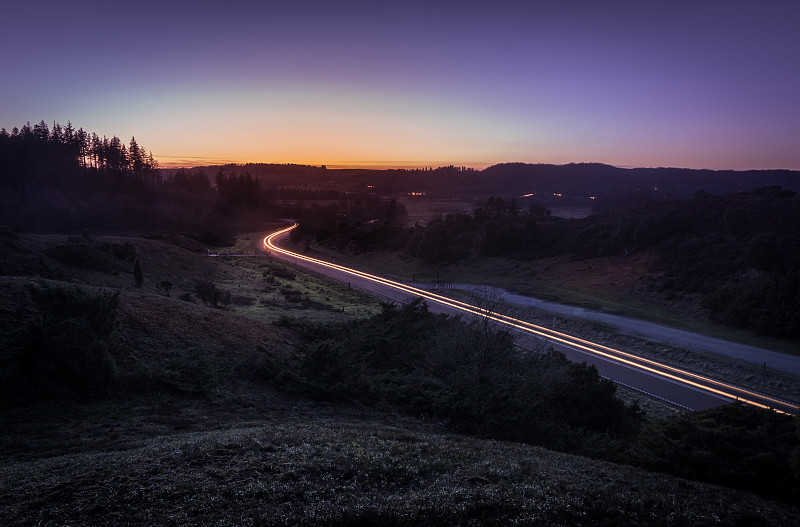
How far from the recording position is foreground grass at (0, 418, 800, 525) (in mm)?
5527

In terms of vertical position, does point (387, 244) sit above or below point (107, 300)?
below

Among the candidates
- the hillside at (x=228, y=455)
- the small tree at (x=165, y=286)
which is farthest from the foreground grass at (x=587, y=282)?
the small tree at (x=165, y=286)

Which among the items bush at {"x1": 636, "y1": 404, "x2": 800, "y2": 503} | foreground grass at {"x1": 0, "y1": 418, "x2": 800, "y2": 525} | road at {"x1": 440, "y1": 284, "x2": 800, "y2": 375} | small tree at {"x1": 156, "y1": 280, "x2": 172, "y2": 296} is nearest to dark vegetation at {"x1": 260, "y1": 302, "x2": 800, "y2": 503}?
bush at {"x1": 636, "y1": 404, "x2": 800, "y2": 503}

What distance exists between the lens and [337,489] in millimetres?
6426

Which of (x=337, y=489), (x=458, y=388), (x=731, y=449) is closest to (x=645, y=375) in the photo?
(x=458, y=388)

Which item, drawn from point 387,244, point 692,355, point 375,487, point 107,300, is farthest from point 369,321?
point 387,244

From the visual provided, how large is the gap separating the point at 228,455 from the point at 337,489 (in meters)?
2.19

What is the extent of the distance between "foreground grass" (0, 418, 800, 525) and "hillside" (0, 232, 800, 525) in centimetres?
3

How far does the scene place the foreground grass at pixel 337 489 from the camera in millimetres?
5527

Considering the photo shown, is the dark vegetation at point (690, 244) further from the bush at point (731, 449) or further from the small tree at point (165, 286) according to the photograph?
the small tree at point (165, 286)

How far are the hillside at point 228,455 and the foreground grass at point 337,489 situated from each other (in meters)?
0.03

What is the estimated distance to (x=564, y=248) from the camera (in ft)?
181

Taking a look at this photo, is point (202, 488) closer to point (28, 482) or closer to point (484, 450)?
point (28, 482)

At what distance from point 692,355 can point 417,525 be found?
24.8m
